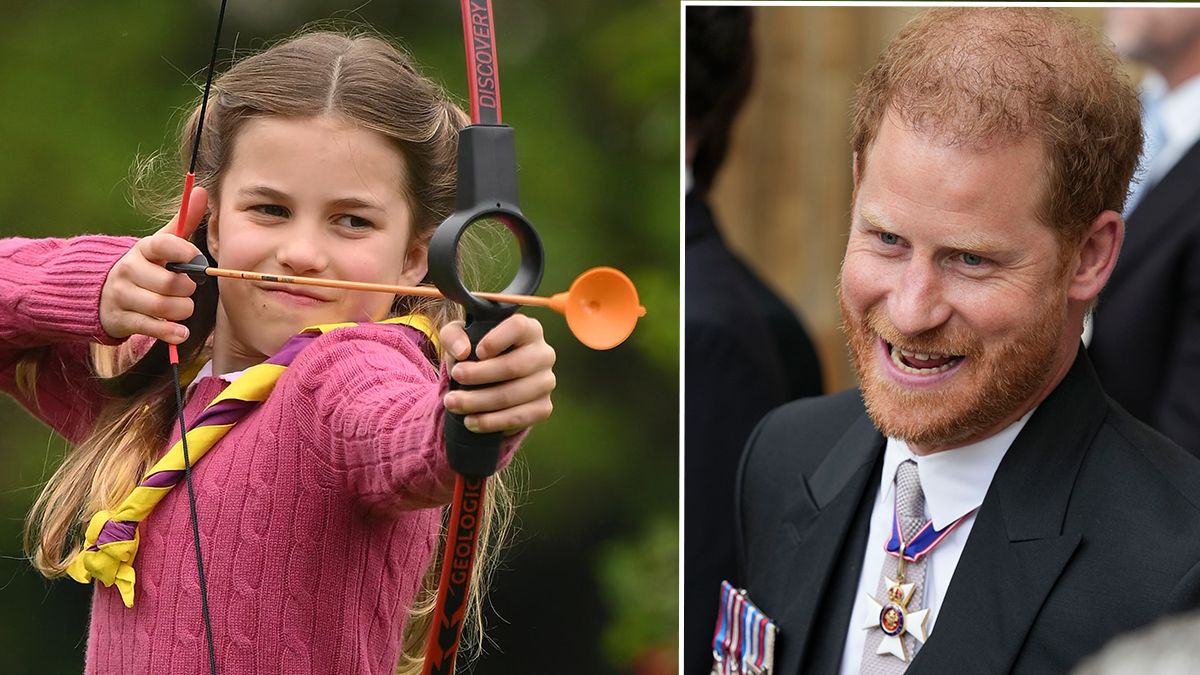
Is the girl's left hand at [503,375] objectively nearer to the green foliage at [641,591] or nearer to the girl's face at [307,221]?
the girl's face at [307,221]

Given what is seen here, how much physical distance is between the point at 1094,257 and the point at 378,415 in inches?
39.3

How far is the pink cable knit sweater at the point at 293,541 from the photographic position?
1938 millimetres

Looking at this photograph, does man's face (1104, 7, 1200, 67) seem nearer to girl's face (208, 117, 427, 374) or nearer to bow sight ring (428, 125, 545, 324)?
girl's face (208, 117, 427, 374)

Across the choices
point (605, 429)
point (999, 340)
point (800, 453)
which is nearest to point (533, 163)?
point (605, 429)

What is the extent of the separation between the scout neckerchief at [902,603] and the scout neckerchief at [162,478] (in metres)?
0.83

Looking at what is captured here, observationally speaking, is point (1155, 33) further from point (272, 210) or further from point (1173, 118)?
point (272, 210)

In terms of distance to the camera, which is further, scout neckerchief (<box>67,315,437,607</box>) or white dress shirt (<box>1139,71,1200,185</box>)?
white dress shirt (<box>1139,71,1200,185</box>)

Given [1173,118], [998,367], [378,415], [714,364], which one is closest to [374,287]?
[378,415]

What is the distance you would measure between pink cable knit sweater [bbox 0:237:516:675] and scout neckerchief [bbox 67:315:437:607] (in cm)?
2

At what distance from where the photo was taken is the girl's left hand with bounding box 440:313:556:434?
63.1 inches

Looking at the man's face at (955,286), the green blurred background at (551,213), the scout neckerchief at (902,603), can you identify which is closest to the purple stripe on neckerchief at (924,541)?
the scout neckerchief at (902,603)

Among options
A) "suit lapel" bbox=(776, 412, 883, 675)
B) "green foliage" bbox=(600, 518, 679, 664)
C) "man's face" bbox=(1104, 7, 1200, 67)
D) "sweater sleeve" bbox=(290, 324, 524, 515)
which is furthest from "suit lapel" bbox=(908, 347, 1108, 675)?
"green foliage" bbox=(600, 518, 679, 664)

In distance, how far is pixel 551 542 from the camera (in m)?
4.39

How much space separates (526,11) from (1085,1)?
164 centimetres
